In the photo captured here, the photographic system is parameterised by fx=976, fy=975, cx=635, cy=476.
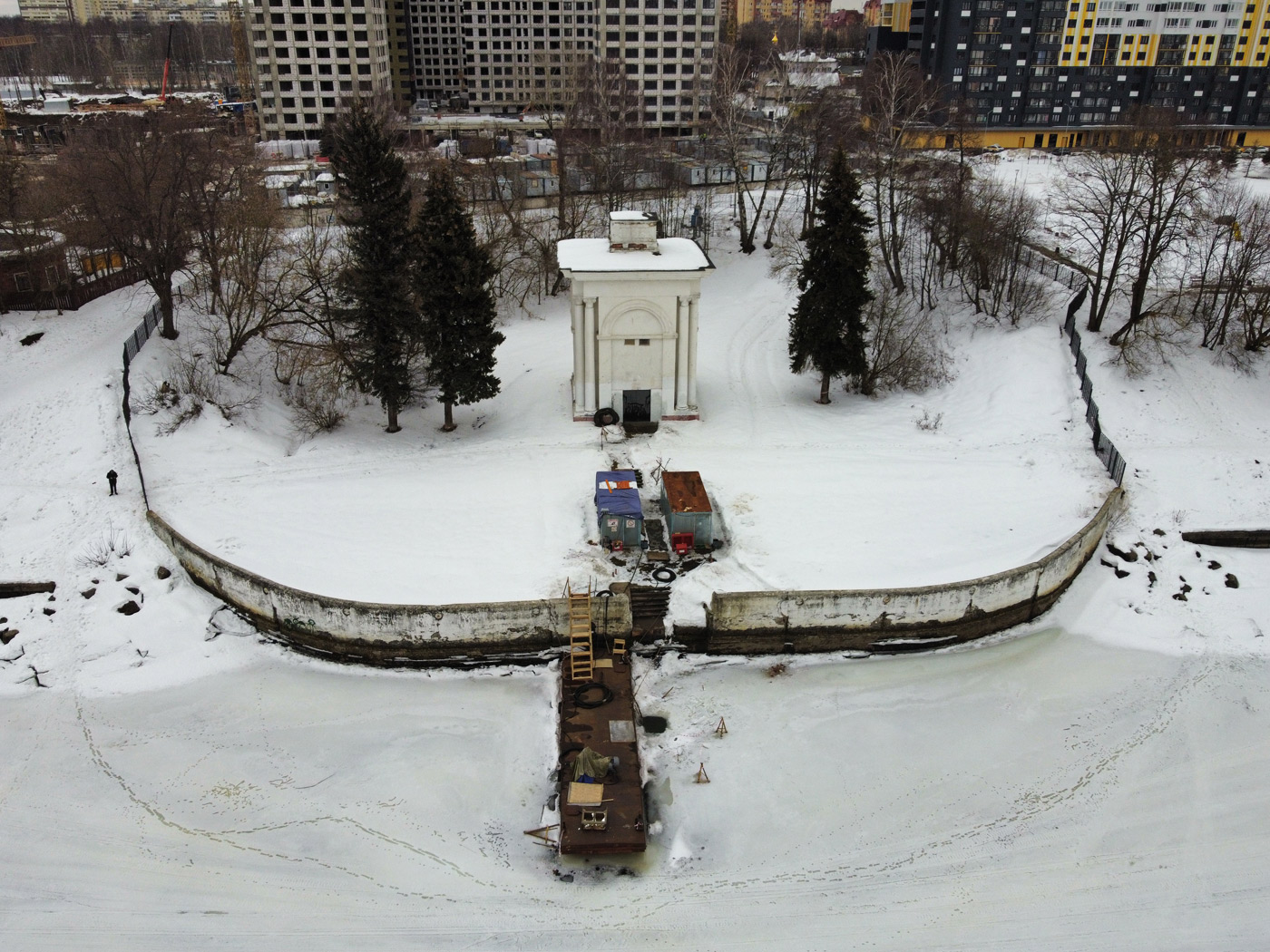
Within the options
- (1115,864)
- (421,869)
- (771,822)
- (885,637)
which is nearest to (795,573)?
(885,637)

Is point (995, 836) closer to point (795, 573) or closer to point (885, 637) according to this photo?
point (885, 637)

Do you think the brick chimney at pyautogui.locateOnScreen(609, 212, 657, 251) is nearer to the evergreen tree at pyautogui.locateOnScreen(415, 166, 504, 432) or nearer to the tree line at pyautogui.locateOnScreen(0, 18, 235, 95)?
the evergreen tree at pyautogui.locateOnScreen(415, 166, 504, 432)

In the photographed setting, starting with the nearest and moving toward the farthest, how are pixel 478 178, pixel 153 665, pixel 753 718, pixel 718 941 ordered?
1. pixel 718 941
2. pixel 753 718
3. pixel 153 665
4. pixel 478 178

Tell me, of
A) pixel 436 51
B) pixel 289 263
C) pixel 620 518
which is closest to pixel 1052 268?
pixel 620 518

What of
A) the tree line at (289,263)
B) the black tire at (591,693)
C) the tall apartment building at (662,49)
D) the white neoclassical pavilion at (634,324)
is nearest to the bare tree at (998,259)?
the white neoclassical pavilion at (634,324)

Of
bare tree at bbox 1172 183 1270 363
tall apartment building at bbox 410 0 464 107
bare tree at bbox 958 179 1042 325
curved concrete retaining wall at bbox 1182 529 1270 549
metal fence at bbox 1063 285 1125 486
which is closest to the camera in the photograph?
curved concrete retaining wall at bbox 1182 529 1270 549

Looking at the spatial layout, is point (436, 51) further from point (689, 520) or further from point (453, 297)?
point (689, 520)

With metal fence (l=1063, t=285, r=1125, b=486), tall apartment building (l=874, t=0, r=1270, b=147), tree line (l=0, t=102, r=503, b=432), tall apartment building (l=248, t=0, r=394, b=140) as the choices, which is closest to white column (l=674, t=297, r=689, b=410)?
tree line (l=0, t=102, r=503, b=432)
